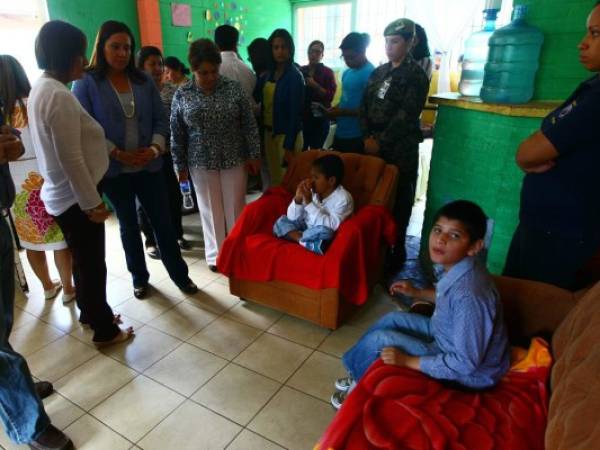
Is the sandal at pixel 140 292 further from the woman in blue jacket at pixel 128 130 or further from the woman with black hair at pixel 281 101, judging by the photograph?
the woman with black hair at pixel 281 101

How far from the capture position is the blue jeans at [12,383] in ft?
3.96

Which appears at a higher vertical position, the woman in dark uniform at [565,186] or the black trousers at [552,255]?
the woman in dark uniform at [565,186]

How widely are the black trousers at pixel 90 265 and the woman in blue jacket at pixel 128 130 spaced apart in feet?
1.38

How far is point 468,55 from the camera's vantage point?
2.41 m

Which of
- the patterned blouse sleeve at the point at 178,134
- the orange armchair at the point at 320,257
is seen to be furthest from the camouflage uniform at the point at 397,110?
the patterned blouse sleeve at the point at 178,134

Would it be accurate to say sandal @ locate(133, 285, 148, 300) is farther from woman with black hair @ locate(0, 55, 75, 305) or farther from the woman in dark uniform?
the woman in dark uniform

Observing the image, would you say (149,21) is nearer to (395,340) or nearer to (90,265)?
(90,265)

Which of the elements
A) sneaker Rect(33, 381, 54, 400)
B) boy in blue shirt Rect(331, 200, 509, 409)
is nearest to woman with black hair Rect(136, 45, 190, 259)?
sneaker Rect(33, 381, 54, 400)

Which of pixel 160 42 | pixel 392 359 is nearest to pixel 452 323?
pixel 392 359

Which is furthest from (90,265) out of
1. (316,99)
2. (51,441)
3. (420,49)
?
(420,49)

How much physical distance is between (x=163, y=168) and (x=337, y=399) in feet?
6.95

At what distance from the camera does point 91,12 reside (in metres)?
3.48

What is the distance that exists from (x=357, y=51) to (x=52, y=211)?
2.10 metres

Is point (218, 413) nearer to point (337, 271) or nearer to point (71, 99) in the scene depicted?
point (337, 271)
